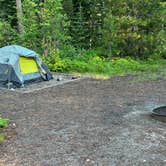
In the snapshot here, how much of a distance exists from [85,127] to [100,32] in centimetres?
830

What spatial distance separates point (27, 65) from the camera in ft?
33.3

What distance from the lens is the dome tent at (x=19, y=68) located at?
9633 mm

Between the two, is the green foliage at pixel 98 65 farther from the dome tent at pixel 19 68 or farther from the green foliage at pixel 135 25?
the dome tent at pixel 19 68

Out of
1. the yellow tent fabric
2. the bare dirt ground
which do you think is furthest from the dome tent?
the bare dirt ground

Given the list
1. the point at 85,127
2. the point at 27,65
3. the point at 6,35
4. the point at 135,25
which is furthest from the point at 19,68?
the point at 135,25

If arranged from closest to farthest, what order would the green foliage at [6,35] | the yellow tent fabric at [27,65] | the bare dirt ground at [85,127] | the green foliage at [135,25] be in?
1. the bare dirt ground at [85,127]
2. the yellow tent fabric at [27,65]
3. the green foliage at [6,35]
4. the green foliage at [135,25]

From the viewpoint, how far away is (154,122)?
6293 millimetres

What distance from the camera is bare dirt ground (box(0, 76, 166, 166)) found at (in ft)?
15.7

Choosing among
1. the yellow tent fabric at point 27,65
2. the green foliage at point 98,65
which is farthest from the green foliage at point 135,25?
the yellow tent fabric at point 27,65

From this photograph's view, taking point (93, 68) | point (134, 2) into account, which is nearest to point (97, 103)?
point (93, 68)

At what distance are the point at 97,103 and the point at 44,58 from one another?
480 centimetres

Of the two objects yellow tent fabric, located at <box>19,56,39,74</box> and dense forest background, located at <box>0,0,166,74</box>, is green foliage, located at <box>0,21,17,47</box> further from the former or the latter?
yellow tent fabric, located at <box>19,56,39,74</box>

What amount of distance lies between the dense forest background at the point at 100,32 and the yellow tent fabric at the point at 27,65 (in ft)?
5.17

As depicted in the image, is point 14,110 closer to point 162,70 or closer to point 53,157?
point 53,157
